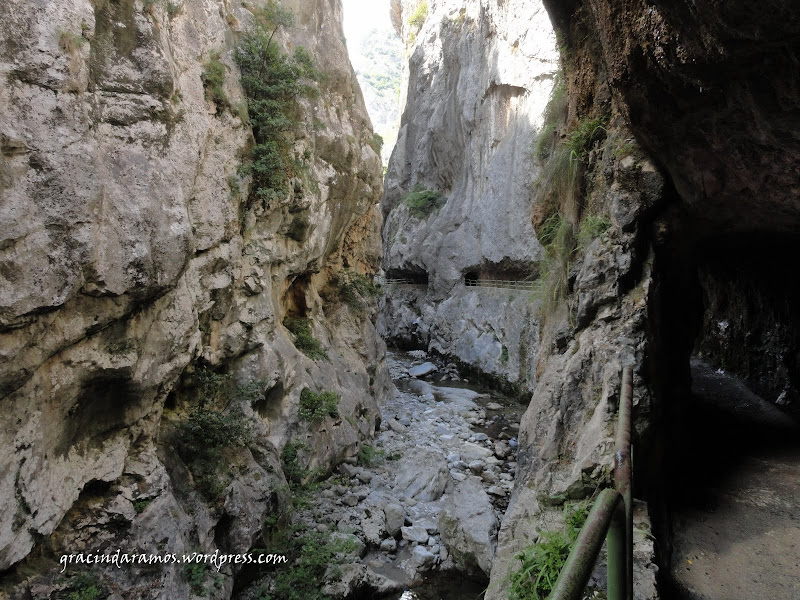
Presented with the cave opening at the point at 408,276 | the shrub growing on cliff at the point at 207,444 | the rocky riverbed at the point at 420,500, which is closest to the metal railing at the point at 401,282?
the cave opening at the point at 408,276

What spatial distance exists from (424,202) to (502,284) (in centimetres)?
933

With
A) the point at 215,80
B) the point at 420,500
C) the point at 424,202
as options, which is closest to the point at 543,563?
the point at 420,500

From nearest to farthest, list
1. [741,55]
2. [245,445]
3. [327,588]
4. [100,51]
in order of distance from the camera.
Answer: [741,55] < [100,51] < [327,588] < [245,445]

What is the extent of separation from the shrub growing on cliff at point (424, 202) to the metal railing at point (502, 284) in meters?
6.29

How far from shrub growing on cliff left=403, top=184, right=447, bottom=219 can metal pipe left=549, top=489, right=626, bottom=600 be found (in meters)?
25.4

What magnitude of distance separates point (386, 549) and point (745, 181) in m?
6.97

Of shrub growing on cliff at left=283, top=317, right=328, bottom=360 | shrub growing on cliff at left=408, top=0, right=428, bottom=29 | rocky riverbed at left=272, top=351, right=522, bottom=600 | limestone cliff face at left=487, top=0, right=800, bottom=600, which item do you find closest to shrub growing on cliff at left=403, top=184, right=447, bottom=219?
shrub growing on cliff at left=408, top=0, right=428, bottom=29

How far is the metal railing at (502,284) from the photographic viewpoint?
57.5ft

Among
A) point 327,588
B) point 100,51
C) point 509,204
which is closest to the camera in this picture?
point 100,51

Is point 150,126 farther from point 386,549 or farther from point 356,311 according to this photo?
point 356,311

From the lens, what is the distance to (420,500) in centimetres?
880

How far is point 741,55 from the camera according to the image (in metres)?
2.85

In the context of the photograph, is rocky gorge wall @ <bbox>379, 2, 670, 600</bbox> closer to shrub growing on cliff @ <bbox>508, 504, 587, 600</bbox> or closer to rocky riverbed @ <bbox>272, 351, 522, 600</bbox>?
shrub growing on cliff @ <bbox>508, 504, 587, 600</bbox>

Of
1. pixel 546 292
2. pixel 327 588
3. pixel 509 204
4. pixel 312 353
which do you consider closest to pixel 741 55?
pixel 546 292
